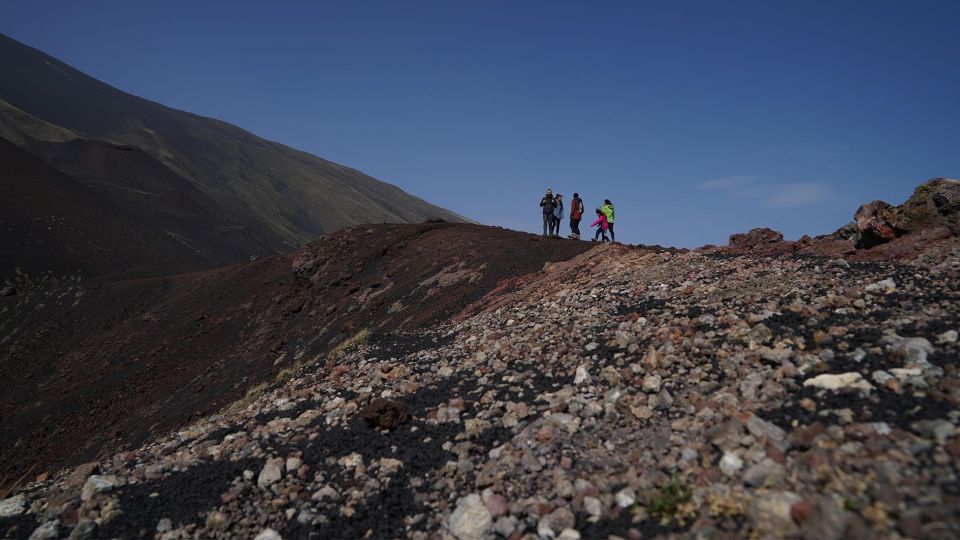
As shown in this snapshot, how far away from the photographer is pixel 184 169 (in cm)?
10681

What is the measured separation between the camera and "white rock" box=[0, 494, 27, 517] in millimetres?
5426

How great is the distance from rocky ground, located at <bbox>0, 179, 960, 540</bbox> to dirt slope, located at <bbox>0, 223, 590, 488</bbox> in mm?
4607

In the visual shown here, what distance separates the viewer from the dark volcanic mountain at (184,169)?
74.9m

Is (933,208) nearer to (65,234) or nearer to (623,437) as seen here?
(623,437)

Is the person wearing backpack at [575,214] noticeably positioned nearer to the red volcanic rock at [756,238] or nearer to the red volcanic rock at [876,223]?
the red volcanic rock at [756,238]

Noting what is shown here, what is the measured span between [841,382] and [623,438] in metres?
1.80

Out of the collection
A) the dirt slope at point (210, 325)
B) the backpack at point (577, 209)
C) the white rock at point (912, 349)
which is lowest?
the dirt slope at point (210, 325)

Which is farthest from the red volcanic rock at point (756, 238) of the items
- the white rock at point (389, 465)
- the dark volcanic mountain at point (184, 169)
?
the dark volcanic mountain at point (184, 169)

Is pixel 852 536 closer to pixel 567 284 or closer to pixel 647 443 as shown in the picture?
pixel 647 443

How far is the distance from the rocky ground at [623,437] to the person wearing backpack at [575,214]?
11.2 m

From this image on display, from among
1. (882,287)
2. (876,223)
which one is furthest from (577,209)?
(882,287)

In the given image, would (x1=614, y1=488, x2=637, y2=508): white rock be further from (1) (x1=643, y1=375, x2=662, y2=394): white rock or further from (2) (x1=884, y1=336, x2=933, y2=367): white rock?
(2) (x1=884, y1=336, x2=933, y2=367): white rock

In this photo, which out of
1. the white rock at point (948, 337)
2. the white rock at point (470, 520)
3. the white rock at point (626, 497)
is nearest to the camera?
the white rock at point (626, 497)

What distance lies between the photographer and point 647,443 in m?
4.48
